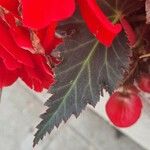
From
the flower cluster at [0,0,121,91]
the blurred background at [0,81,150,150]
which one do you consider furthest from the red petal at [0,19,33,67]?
the blurred background at [0,81,150,150]

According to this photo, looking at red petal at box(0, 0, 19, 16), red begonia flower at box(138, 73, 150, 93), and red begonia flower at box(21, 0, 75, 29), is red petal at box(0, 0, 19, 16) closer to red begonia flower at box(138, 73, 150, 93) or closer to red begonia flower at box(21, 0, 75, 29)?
red begonia flower at box(21, 0, 75, 29)

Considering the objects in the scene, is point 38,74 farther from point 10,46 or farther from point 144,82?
Answer: point 144,82

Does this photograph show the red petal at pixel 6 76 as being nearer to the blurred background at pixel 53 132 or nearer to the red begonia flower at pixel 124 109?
the red begonia flower at pixel 124 109

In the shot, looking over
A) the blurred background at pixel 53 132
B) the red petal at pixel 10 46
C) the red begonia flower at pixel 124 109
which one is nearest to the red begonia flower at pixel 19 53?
the red petal at pixel 10 46

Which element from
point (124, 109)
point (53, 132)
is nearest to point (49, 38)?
point (124, 109)

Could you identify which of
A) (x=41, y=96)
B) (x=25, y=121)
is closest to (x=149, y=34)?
(x=41, y=96)

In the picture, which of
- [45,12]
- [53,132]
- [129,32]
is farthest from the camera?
[53,132]
